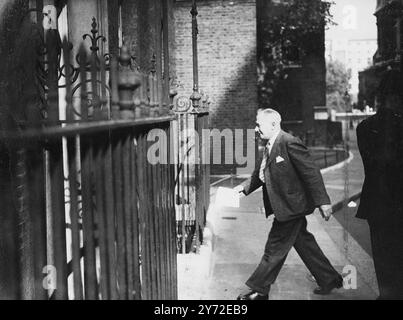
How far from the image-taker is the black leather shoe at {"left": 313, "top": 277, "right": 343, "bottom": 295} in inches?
169

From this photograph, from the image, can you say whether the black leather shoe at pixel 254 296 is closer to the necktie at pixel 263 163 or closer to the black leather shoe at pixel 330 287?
the black leather shoe at pixel 330 287

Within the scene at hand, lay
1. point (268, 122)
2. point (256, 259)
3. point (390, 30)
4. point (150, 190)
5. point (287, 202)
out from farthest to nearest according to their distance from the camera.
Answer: point (390, 30)
point (256, 259)
point (268, 122)
point (287, 202)
point (150, 190)

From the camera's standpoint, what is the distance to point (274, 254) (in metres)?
4.21

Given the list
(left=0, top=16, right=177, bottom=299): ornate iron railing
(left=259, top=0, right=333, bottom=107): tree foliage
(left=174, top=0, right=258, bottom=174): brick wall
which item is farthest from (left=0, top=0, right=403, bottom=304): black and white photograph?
(left=259, top=0, right=333, bottom=107): tree foliage

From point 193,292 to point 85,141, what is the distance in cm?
335

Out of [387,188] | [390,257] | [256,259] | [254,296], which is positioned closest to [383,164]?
[387,188]

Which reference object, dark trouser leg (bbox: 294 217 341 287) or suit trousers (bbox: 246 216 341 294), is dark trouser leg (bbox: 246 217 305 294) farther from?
dark trouser leg (bbox: 294 217 341 287)

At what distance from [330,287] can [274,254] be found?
599 millimetres

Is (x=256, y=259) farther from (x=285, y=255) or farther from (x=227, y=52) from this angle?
(x=227, y=52)

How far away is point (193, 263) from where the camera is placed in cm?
480

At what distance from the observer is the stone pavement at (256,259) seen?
4.46m

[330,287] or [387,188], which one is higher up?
[387,188]

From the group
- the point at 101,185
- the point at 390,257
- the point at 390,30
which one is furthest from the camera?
the point at 390,30
